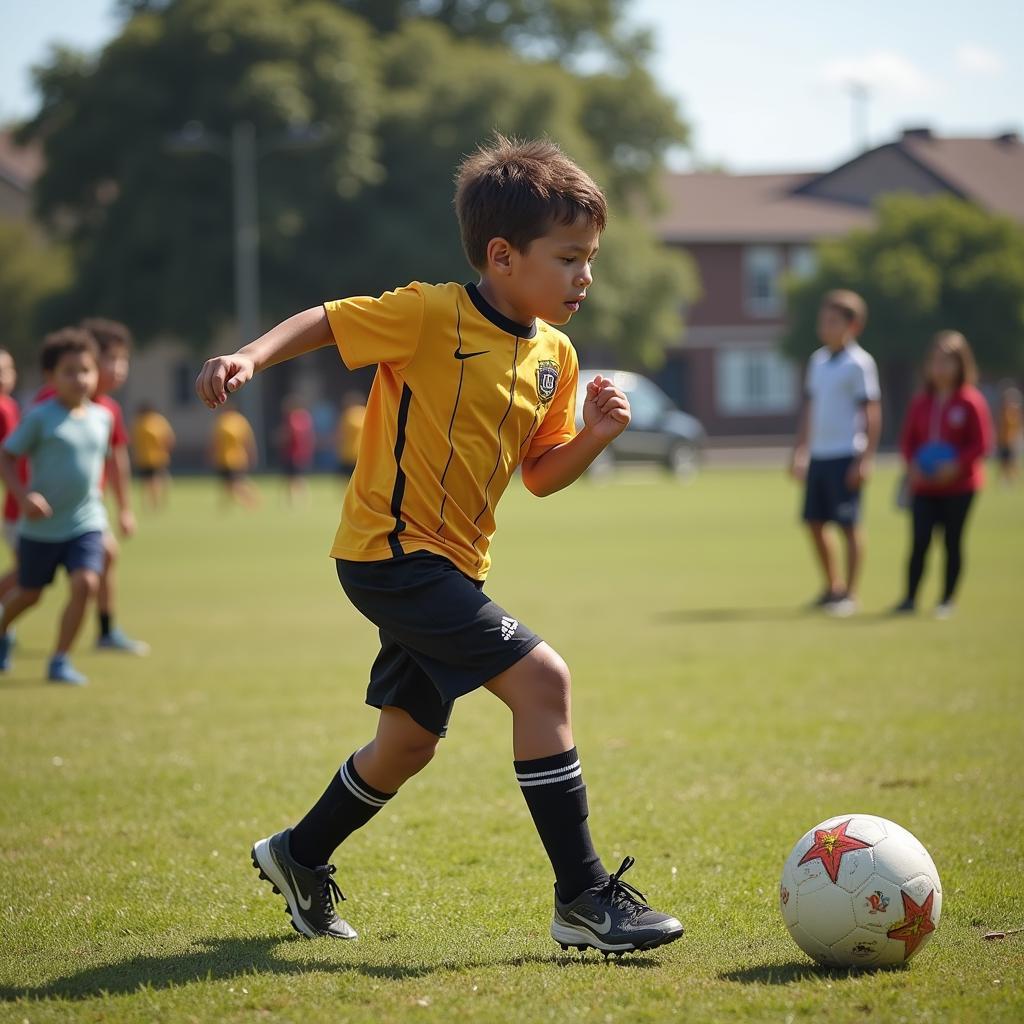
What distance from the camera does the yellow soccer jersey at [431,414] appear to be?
13.9ft

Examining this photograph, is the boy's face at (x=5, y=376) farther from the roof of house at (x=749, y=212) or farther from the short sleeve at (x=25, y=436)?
the roof of house at (x=749, y=212)

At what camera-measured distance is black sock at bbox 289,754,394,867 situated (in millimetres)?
4473

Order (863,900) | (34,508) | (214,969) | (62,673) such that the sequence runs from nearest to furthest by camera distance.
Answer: (863,900), (214,969), (34,508), (62,673)

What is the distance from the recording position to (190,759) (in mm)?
7027

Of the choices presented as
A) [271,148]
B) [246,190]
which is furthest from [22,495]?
[271,148]

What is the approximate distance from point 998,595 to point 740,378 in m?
50.0

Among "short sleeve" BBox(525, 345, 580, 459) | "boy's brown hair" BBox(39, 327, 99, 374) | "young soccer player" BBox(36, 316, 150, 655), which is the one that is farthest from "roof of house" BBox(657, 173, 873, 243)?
"short sleeve" BBox(525, 345, 580, 459)

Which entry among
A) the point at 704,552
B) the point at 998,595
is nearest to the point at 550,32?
the point at 704,552

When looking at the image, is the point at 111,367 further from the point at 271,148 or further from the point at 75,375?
the point at 271,148

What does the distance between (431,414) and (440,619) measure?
60 centimetres

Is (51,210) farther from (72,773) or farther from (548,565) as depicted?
(72,773)

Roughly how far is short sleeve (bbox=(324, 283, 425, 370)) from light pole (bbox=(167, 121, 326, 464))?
33.1 m

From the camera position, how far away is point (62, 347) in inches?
360

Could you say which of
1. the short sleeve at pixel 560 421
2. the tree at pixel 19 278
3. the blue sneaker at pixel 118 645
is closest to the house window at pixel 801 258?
the tree at pixel 19 278
